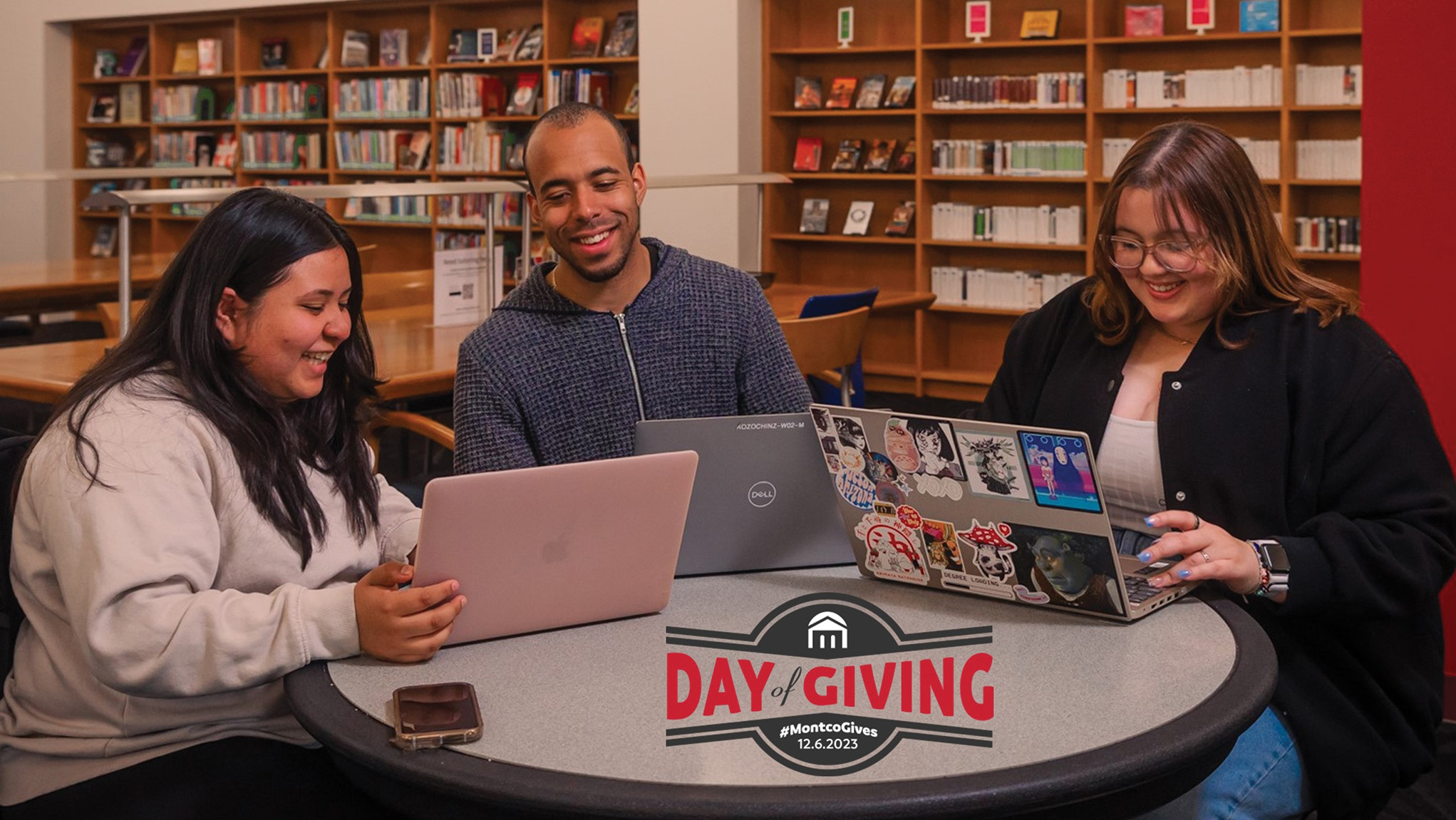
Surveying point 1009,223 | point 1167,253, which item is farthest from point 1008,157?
point 1167,253

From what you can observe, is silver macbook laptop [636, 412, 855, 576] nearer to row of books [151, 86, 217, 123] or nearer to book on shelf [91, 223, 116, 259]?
row of books [151, 86, 217, 123]

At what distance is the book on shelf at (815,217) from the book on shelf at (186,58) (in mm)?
4465

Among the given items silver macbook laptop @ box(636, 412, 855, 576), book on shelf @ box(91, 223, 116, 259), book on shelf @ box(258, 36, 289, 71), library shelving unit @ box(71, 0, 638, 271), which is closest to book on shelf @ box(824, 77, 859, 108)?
library shelving unit @ box(71, 0, 638, 271)

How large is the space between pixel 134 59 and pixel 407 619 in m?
9.29

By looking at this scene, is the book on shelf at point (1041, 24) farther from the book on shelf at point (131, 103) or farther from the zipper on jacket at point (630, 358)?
the book on shelf at point (131, 103)

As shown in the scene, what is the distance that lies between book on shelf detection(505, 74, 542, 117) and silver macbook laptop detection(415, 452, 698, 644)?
265 inches

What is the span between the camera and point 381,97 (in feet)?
27.9

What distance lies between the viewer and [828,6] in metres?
7.24

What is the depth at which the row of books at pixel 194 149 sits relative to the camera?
9.32 metres

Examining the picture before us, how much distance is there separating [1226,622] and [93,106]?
9.91 meters

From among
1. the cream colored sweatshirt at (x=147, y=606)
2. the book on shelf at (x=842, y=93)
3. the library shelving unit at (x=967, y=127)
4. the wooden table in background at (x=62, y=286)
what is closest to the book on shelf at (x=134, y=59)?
the wooden table in background at (x=62, y=286)

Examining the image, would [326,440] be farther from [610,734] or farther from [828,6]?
[828,6]

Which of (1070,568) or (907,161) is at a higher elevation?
(907,161)

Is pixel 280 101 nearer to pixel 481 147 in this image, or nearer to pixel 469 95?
pixel 469 95
